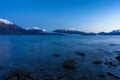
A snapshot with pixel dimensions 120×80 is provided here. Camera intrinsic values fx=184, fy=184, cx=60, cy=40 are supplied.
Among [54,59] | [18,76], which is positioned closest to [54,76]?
[18,76]

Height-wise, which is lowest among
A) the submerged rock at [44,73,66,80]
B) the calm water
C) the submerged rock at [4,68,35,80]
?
the calm water

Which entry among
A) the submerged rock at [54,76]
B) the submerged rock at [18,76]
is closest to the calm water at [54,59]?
the submerged rock at [54,76]

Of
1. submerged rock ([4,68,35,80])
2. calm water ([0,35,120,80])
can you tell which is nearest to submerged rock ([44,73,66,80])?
calm water ([0,35,120,80])

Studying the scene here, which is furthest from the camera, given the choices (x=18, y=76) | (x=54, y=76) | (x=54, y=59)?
(x=54, y=59)

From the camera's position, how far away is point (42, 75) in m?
29.5

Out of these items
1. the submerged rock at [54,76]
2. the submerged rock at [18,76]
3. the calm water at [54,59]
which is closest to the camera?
the submerged rock at [18,76]

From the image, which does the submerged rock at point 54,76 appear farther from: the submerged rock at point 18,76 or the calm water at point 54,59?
the submerged rock at point 18,76

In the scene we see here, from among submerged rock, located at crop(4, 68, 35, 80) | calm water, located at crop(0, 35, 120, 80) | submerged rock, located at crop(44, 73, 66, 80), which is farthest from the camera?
calm water, located at crop(0, 35, 120, 80)

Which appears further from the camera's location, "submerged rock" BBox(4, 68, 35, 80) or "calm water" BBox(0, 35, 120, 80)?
"calm water" BBox(0, 35, 120, 80)

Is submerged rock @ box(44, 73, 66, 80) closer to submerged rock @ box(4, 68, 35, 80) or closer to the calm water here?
the calm water

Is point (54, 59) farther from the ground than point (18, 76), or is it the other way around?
point (18, 76)

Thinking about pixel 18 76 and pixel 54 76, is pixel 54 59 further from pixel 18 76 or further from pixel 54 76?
pixel 18 76

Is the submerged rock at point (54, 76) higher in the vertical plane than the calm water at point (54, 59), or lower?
higher

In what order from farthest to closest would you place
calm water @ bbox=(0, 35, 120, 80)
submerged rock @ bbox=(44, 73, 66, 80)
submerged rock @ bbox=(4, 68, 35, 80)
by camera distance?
calm water @ bbox=(0, 35, 120, 80), submerged rock @ bbox=(44, 73, 66, 80), submerged rock @ bbox=(4, 68, 35, 80)
